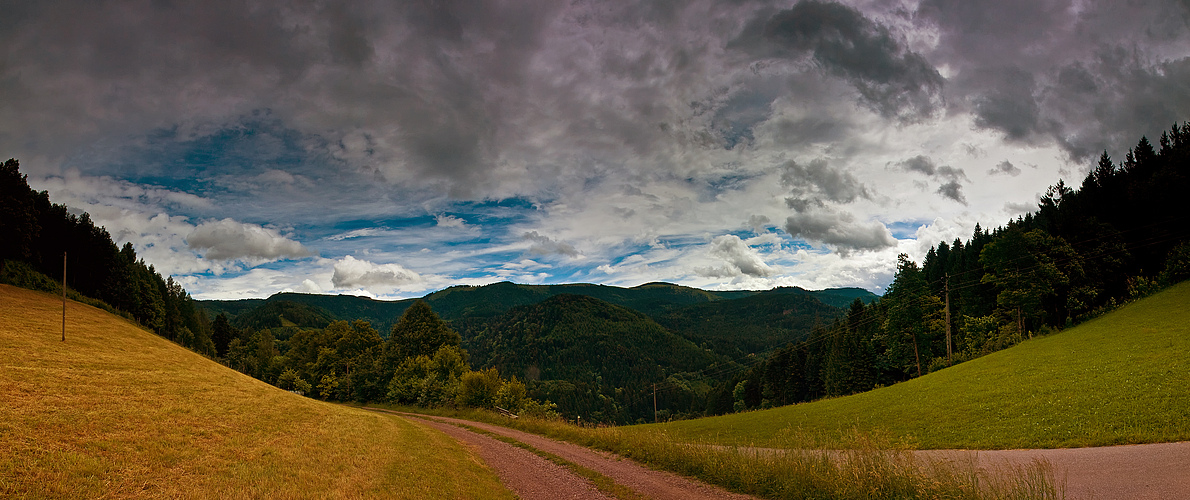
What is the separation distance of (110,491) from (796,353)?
3578 inches

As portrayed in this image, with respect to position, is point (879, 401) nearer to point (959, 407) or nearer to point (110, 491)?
point (959, 407)

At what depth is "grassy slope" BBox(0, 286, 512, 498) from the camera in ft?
32.4

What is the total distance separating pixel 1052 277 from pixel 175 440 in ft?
219

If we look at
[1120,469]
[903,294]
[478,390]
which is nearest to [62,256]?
[478,390]

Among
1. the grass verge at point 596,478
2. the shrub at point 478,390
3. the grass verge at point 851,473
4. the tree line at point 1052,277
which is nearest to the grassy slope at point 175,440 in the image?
the grass verge at point 596,478

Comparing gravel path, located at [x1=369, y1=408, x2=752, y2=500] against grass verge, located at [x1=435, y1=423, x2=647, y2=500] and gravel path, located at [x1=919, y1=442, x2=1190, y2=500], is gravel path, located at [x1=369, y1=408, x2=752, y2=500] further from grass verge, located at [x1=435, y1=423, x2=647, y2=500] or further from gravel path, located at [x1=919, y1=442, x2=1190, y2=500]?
gravel path, located at [x1=919, y1=442, x2=1190, y2=500]

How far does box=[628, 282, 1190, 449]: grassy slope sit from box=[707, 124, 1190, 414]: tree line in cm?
770

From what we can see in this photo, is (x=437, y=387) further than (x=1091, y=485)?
Yes

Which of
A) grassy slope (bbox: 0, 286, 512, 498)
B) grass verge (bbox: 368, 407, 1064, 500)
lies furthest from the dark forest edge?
grass verge (bbox: 368, 407, 1064, 500)

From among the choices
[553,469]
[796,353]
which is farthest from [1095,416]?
[796,353]

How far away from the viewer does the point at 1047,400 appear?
68.3 ft

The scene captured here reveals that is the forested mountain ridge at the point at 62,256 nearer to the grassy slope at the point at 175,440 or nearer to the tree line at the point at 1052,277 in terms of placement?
the grassy slope at the point at 175,440

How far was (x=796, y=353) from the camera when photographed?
279 ft

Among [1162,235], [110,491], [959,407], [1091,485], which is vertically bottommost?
[959,407]
